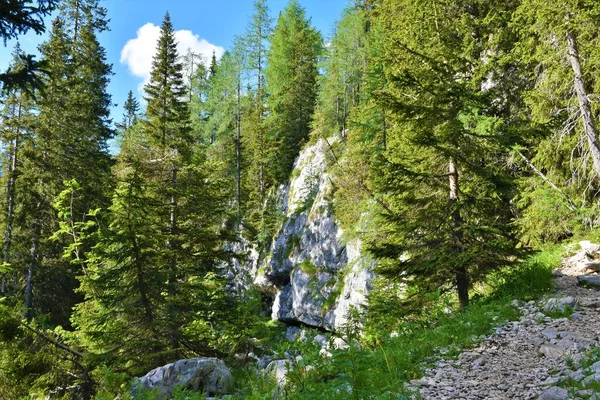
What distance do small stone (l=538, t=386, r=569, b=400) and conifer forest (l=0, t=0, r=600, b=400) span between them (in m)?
1.12

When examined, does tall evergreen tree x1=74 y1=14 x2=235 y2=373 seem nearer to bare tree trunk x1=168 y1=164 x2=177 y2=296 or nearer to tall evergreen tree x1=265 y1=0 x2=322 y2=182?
bare tree trunk x1=168 y1=164 x2=177 y2=296

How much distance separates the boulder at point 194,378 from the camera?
6367 millimetres

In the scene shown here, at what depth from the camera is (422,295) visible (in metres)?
7.91

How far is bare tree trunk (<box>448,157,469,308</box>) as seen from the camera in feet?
25.8

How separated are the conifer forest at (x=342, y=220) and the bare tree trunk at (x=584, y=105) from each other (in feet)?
0.22

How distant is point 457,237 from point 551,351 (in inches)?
141

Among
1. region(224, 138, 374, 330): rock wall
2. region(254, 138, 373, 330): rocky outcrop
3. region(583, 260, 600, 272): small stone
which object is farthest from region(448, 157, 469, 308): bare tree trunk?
region(254, 138, 373, 330): rocky outcrop

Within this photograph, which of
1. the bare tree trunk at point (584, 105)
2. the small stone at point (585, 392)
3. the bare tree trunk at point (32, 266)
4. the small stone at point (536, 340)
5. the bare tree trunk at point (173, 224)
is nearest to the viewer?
the small stone at point (585, 392)

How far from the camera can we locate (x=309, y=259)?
23.7 m

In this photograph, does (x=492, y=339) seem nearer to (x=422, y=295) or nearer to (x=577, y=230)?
(x=422, y=295)

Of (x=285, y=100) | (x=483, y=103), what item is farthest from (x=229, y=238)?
(x=285, y=100)

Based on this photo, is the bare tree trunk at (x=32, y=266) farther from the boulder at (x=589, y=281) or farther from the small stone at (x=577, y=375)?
the boulder at (x=589, y=281)

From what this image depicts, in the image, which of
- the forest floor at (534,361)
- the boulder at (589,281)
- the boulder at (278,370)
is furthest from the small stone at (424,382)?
the boulder at (589,281)

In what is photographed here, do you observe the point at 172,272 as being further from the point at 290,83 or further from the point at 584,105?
the point at 290,83
